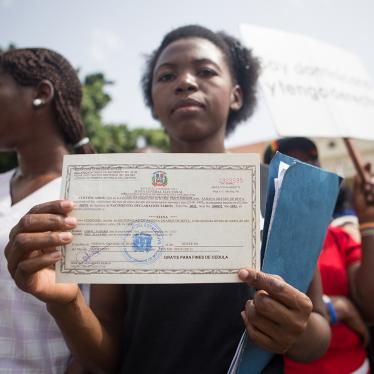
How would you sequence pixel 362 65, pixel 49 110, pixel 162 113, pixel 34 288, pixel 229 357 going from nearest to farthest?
1. pixel 34 288
2. pixel 229 357
3. pixel 162 113
4. pixel 49 110
5. pixel 362 65

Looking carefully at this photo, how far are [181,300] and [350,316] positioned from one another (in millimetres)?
1020

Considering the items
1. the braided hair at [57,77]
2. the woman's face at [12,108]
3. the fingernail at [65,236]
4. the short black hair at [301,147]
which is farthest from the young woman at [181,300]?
the short black hair at [301,147]

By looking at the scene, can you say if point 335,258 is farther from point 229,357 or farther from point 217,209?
point 217,209

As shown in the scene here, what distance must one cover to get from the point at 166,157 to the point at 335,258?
130 cm

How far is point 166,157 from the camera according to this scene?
3.14 ft

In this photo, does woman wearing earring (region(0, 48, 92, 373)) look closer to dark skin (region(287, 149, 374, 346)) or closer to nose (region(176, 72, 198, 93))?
nose (region(176, 72, 198, 93))

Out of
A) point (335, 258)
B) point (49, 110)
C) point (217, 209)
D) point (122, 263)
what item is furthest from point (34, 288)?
point (335, 258)

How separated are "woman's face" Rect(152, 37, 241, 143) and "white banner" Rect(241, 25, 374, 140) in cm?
39

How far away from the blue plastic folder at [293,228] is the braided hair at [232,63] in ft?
2.64

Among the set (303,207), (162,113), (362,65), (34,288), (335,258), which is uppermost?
(362,65)

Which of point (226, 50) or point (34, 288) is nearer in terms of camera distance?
point (34, 288)

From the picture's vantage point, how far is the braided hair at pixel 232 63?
64.1 inches

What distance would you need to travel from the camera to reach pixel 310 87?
6.60 ft

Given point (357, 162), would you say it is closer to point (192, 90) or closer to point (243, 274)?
point (192, 90)
